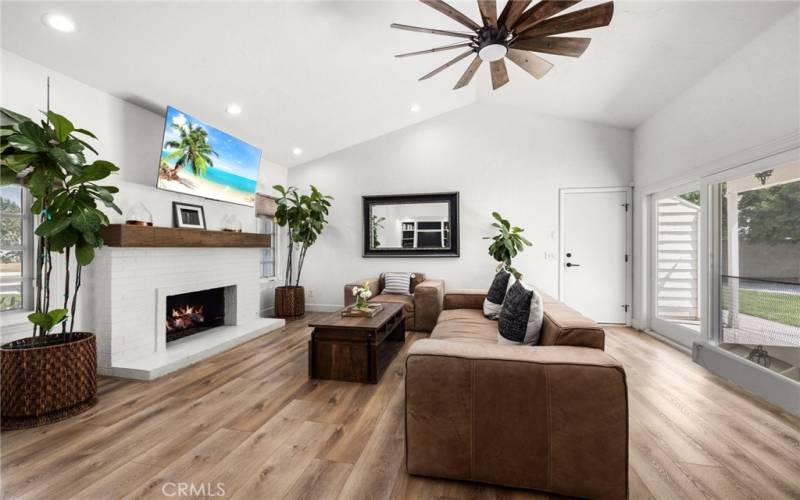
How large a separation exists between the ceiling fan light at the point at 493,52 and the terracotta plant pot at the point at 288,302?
13.3 ft

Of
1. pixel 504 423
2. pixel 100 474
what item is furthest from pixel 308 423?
pixel 504 423

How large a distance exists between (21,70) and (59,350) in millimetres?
2004

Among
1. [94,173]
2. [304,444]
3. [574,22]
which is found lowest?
[304,444]

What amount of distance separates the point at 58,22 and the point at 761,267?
5.38m

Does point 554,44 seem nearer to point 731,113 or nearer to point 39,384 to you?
point 731,113

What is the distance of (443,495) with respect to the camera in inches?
55.0

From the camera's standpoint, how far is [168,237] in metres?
3.01

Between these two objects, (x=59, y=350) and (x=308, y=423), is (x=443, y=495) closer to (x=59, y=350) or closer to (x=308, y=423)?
(x=308, y=423)

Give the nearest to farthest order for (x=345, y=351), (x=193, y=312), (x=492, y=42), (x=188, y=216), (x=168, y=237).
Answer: (x=492, y=42), (x=345, y=351), (x=168, y=237), (x=188, y=216), (x=193, y=312)

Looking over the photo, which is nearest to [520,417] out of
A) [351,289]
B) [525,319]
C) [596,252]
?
[525,319]

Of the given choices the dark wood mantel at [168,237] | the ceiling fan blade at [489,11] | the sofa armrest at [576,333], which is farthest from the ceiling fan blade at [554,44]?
the dark wood mantel at [168,237]

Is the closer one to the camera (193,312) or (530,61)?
(530,61)

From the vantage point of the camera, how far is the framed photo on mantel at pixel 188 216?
3402mm

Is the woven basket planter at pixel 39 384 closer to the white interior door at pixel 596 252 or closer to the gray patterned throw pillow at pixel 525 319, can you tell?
the gray patterned throw pillow at pixel 525 319
